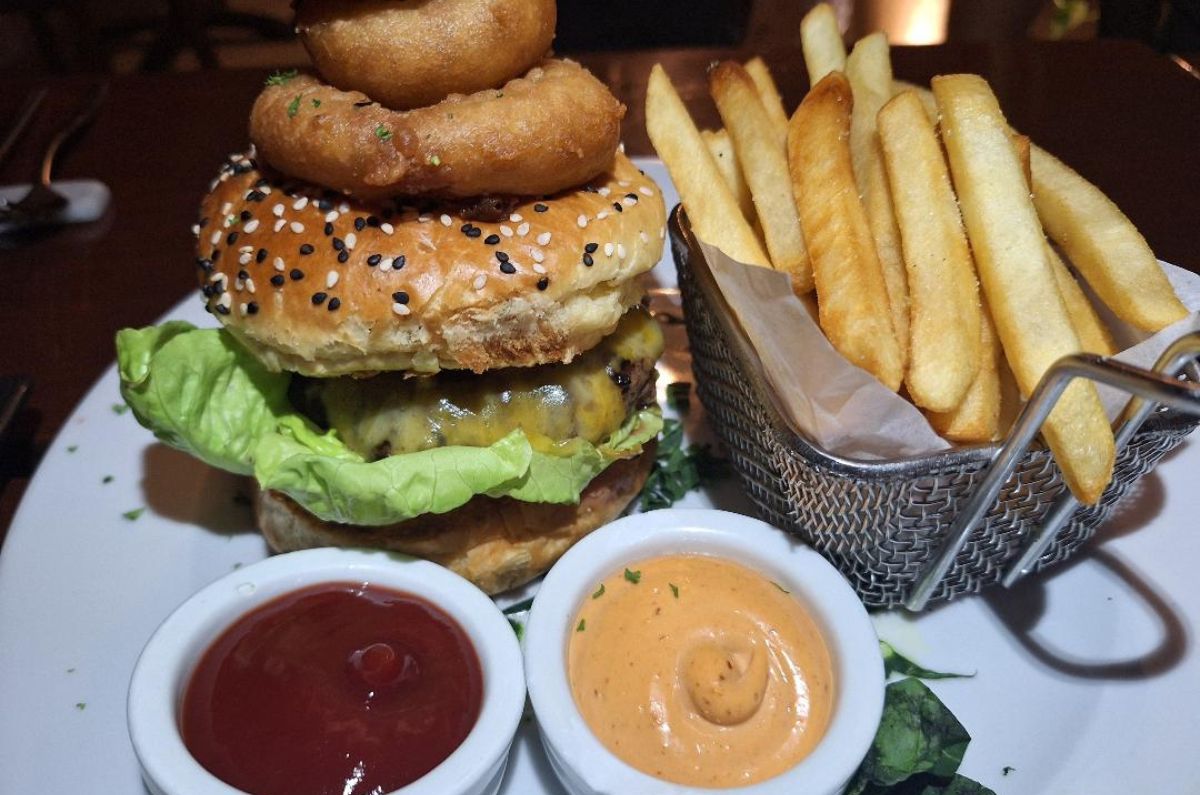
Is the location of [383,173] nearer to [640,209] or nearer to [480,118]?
[480,118]

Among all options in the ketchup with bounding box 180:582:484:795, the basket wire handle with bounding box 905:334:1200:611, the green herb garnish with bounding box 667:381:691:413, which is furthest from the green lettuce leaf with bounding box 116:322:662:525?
the basket wire handle with bounding box 905:334:1200:611

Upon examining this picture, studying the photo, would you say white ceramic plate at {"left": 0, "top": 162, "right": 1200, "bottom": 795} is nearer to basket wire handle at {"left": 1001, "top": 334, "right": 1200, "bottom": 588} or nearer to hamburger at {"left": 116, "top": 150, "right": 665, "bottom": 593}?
basket wire handle at {"left": 1001, "top": 334, "right": 1200, "bottom": 588}

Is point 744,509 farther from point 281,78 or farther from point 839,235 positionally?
point 281,78

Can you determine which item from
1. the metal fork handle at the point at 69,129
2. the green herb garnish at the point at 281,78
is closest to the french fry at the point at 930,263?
the green herb garnish at the point at 281,78

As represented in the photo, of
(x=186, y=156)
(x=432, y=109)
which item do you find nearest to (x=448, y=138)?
(x=432, y=109)

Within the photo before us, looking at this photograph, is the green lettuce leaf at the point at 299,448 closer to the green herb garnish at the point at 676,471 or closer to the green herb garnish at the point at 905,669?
the green herb garnish at the point at 676,471

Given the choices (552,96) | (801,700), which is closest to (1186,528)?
(801,700)
